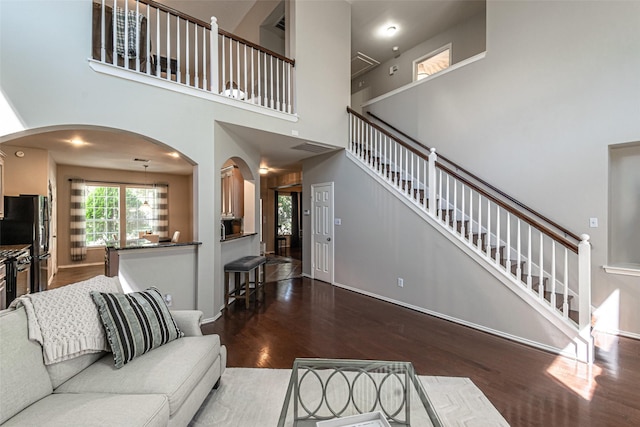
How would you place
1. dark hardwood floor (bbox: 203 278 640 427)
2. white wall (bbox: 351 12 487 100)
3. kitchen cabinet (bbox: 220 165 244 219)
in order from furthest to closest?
1. kitchen cabinet (bbox: 220 165 244 219)
2. white wall (bbox: 351 12 487 100)
3. dark hardwood floor (bbox: 203 278 640 427)

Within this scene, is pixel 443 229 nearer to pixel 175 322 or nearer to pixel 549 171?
pixel 549 171

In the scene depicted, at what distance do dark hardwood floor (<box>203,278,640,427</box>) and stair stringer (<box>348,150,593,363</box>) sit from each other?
10cm

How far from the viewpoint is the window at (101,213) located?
713 cm

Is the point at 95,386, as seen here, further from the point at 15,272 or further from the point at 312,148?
the point at 312,148

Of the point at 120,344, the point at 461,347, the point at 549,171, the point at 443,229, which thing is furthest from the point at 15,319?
the point at 549,171

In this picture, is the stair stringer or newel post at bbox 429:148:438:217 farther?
newel post at bbox 429:148:438:217

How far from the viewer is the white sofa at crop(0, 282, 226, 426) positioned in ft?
4.02

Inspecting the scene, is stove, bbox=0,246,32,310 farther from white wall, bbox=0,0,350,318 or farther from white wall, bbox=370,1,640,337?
white wall, bbox=370,1,640,337

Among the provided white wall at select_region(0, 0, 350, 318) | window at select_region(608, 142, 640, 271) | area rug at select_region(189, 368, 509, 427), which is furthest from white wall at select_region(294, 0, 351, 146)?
window at select_region(608, 142, 640, 271)

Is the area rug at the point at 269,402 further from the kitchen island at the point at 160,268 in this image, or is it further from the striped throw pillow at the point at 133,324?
the kitchen island at the point at 160,268

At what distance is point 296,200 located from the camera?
10.9m

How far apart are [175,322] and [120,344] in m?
0.44

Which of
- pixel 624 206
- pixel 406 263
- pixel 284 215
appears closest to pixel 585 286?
pixel 624 206

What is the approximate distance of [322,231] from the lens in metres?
5.64
